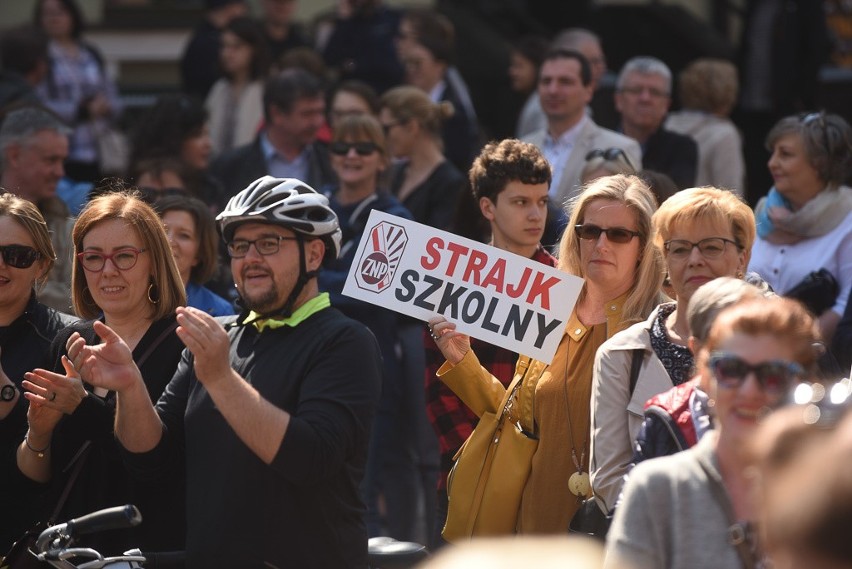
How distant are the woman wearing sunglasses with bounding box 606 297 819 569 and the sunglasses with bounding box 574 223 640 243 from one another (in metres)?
1.95

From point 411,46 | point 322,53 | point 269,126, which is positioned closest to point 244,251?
point 269,126

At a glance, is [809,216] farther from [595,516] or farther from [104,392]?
[104,392]

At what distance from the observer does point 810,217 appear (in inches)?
293

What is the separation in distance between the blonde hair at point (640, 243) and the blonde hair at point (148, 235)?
1.54 meters

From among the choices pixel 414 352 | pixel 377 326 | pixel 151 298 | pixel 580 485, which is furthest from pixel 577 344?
pixel 414 352

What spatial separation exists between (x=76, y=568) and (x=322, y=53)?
8.32 metres

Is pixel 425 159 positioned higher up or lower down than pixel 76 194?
higher up

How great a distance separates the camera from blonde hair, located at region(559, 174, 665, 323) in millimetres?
5578

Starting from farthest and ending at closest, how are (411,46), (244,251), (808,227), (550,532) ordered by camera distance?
(411,46), (808,227), (550,532), (244,251)

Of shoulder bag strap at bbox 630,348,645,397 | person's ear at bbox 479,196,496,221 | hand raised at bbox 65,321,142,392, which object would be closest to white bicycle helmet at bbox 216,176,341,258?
hand raised at bbox 65,321,142,392

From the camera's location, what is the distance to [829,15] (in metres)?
15.0

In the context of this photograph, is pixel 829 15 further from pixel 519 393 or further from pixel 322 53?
→ pixel 519 393

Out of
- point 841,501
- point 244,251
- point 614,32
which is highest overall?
point 614,32

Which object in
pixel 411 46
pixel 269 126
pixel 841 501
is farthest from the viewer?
pixel 411 46
